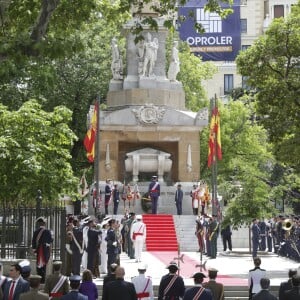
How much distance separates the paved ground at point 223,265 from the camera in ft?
74.7

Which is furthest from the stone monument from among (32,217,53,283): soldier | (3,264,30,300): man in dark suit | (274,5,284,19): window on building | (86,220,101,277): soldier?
(274,5,284,19): window on building

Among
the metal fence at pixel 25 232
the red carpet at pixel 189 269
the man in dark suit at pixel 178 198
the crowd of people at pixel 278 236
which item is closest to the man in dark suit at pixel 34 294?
the red carpet at pixel 189 269

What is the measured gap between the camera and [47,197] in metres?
36.0

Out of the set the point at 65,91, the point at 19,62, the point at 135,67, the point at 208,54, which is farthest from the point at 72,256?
the point at 208,54

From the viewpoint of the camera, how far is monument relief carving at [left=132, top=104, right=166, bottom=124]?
134 feet

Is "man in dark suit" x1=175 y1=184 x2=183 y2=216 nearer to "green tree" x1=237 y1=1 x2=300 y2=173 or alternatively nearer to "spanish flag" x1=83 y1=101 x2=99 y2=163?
"spanish flag" x1=83 y1=101 x2=99 y2=163

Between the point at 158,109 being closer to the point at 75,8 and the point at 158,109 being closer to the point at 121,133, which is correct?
the point at 121,133

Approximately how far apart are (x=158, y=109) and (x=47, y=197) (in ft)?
26.0

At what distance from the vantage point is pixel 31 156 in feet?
114

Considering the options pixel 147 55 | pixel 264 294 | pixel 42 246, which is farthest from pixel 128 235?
pixel 264 294

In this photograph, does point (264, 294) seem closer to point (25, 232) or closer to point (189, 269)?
point (25, 232)

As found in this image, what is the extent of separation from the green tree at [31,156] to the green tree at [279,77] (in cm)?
1008

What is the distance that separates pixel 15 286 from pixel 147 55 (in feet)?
99.0

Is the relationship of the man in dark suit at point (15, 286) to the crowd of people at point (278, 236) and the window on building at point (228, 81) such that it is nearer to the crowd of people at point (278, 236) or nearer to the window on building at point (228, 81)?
the crowd of people at point (278, 236)
